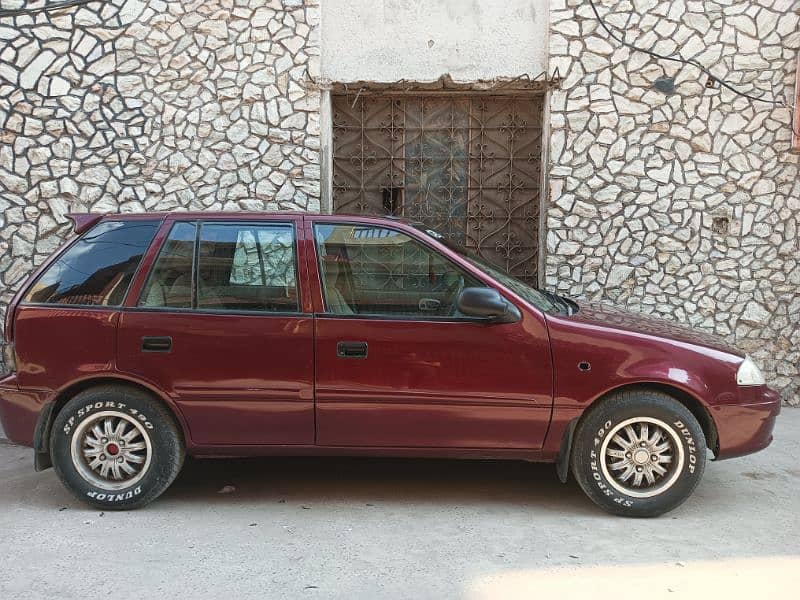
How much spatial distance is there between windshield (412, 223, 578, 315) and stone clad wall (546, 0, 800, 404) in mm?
2615

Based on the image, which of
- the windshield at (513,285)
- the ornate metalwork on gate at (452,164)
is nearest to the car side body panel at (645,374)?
the windshield at (513,285)

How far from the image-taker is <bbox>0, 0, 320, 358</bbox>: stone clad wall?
7.00 meters

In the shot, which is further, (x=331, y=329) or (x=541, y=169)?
(x=541, y=169)

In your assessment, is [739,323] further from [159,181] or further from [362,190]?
[159,181]

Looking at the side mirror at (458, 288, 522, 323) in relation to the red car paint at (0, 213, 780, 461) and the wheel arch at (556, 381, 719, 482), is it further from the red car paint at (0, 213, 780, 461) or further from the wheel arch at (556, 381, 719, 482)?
the wheel arch at (556, 381, 719, 482)

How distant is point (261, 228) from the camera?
4.23m

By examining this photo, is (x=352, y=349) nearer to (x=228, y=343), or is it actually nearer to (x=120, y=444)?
(x=228, y=343)

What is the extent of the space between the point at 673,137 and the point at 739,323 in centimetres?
200

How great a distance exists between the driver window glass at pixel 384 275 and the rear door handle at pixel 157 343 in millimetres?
969

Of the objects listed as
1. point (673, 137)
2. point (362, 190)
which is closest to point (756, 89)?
point (673, 137)

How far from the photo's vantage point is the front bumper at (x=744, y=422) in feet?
13.1

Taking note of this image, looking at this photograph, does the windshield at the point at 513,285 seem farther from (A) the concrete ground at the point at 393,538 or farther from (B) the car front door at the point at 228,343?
(A) the concrete ground at the point at 393,538

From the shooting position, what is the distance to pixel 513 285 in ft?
14.2

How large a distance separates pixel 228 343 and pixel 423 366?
116 cm
